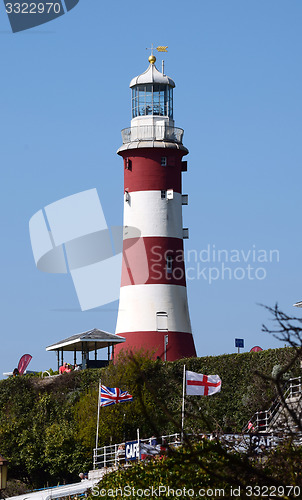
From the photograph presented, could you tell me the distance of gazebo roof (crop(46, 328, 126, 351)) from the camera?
48.5 meters

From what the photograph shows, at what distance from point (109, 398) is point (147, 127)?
61.7 feet

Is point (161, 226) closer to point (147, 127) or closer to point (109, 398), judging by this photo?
point (147, 127)

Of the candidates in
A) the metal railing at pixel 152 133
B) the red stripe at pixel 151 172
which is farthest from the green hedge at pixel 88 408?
the metal railing at pixel 152 133

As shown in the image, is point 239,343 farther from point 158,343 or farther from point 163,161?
point 163,161

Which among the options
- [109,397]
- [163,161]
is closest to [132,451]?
[109,397]

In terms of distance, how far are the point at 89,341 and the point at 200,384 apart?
1789 centimetres

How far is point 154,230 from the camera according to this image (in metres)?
49.1

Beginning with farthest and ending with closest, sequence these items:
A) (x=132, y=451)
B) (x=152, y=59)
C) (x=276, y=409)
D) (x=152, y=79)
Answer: (x=152, y=59) < (x=152, y=79) < (x=276, y=409) < (x=132, y=451)

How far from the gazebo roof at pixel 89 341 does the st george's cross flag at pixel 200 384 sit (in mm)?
16134

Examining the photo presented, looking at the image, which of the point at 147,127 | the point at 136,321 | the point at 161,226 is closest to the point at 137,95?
the point at 147,127

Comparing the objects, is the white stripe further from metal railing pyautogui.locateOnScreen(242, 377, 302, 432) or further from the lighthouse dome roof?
metal railing pyautogui.locateOnScreen(242, 377, 302, 432)

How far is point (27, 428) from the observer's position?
46.4 meters

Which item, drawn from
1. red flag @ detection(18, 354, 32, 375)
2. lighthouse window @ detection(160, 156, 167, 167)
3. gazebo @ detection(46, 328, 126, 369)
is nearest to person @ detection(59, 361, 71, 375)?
gazebo @ detection(46, 328, 126, 369)

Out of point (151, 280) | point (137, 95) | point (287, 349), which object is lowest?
point (287, 349)
